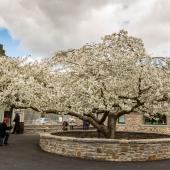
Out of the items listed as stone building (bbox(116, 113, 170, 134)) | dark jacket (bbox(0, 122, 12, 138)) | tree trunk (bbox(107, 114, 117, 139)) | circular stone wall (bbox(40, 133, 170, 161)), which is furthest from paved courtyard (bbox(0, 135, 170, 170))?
stone building (bbox(116, 113, 170, 134))

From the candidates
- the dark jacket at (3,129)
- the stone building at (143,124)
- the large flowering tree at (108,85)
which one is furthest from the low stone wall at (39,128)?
the large flowering tree at (108,85)

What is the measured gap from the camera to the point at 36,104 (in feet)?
66.4

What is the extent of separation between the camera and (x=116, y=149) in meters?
16.4

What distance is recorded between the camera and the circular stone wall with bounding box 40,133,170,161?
1636 cm

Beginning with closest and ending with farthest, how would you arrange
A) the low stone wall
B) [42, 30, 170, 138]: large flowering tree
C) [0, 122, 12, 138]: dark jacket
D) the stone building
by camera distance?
[42, 30, 170, 138]: large flowering tree, [0, 122, 12, 138]: dark jacket, the low stone wall, the stone building

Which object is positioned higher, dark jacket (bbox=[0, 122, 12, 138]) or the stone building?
the stone building

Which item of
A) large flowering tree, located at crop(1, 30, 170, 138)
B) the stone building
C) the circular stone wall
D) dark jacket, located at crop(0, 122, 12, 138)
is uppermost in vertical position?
large flowering tree, located at crop(1, 30, 170, 138)

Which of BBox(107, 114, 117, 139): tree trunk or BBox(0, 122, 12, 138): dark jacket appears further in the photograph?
BBox(0, 122, 12, 138): dark jacket

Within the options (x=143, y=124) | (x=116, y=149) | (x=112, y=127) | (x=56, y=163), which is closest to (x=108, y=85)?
(x=112, y=127)

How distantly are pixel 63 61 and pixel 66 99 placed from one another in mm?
3519

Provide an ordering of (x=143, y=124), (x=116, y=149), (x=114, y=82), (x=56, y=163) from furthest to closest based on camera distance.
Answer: (x=143, y=124), (x=114, y=82), (x=116, y=149), (x=56, y=163)

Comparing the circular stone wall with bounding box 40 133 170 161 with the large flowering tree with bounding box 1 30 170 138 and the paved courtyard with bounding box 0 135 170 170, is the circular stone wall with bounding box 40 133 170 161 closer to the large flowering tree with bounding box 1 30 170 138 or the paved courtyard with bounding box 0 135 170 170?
the paved courtyard with bounding box 0 135 170 170

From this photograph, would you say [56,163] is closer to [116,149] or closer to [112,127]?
[116,149]

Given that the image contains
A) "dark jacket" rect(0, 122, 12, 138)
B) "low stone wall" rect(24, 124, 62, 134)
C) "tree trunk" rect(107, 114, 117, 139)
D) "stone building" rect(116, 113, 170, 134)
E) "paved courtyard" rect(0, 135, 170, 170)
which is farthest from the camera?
"stone building" rect(116, 113, 170, 134)
